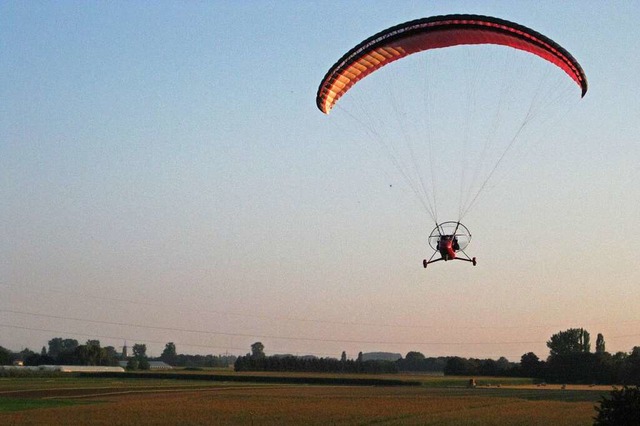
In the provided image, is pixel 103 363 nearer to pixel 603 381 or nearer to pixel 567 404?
pixel 603 381

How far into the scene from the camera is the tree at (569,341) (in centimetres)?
17175

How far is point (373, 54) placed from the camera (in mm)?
28516

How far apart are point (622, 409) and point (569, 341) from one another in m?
161

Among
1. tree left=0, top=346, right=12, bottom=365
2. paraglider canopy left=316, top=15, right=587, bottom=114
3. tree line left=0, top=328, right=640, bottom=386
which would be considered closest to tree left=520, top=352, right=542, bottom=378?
tree line left=0, top=328, right=640, bottom=386

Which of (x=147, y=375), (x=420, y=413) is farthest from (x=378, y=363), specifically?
(x=420, y=413)

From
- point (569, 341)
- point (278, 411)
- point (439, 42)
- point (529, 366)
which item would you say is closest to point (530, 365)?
point (529, 366)

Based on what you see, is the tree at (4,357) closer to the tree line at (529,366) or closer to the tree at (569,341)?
the tree line at (529,366)

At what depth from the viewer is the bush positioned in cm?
2020

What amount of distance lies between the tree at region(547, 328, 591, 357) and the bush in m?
157

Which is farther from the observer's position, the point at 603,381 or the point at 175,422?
the point at 603,381

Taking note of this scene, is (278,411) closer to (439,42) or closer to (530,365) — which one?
(439,42)

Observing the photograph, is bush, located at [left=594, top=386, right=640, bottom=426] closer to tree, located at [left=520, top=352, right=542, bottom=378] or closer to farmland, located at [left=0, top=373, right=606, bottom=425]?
farmland, located at [left=0, top=373, right=606, bottom=425]

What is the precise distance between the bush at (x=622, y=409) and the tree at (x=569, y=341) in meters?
157

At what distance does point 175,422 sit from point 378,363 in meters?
109
